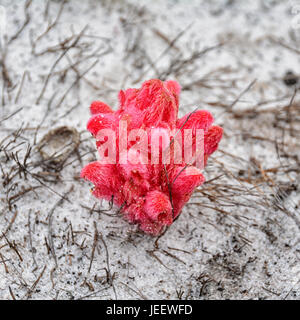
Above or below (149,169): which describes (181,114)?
above

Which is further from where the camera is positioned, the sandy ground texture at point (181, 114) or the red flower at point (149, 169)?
the sandy ground texture at point (181, 114)

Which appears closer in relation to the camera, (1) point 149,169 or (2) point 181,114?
(1) point 149,169

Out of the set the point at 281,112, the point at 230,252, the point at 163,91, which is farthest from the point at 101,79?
the point at 230,252

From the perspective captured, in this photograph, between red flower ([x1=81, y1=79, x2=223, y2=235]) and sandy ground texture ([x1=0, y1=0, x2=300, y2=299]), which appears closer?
red flower ([x1=81, y1=79, x2=223, y2=235])

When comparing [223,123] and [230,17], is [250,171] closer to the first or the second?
[223,123]
